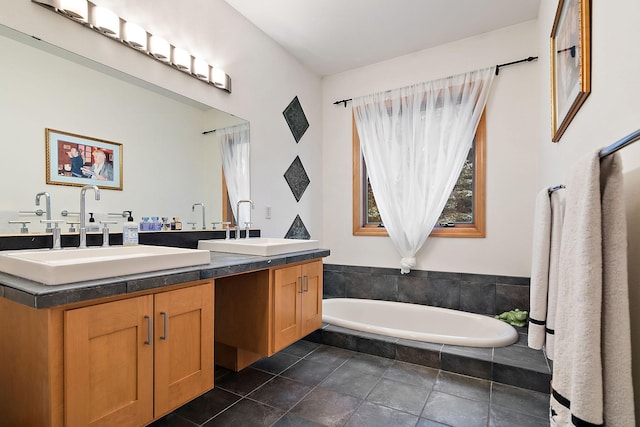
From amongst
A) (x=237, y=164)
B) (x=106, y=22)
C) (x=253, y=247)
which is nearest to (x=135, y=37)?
(x=106, y=22)

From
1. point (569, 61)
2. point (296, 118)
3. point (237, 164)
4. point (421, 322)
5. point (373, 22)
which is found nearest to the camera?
point (569, 61)

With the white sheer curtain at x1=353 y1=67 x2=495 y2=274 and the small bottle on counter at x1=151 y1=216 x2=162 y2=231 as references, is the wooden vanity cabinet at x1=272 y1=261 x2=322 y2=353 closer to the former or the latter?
the small bottle on counter at x1=151 y1=216 x2=162 y2=231

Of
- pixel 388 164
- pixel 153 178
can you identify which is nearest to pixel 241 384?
pixel 153 178

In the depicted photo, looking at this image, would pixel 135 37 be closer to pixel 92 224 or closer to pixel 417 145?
pixel 92 224

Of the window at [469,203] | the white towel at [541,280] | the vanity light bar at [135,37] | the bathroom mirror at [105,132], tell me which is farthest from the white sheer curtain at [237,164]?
the white towel at [541,280]

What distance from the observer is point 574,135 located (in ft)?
4.74

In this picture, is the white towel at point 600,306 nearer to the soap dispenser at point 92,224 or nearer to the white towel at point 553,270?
the white towel at point 553,270

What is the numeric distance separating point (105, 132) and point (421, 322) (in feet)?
9.07

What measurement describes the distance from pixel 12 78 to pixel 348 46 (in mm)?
2425

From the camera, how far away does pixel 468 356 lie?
81.0 inches

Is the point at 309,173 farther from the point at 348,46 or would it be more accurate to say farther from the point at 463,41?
the point at 463,41

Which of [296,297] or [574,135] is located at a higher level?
[574,135]

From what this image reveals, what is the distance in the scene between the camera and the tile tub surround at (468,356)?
6.24ft

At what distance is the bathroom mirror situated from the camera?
141 centimetres
